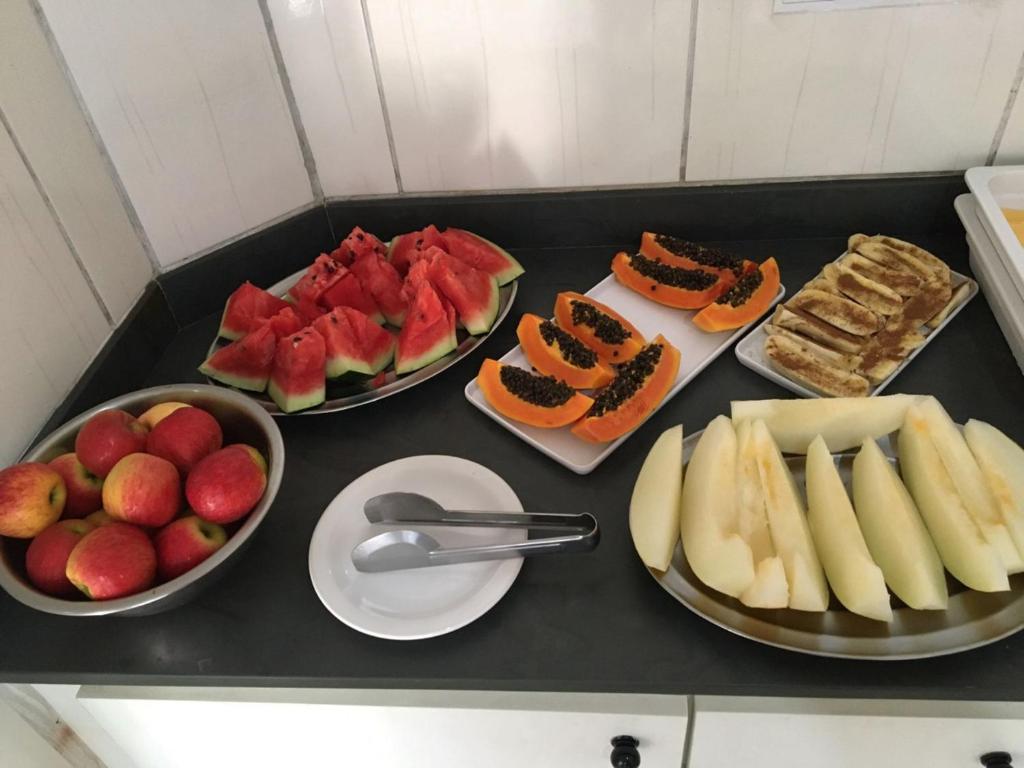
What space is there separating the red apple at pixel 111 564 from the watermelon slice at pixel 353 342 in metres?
0.32

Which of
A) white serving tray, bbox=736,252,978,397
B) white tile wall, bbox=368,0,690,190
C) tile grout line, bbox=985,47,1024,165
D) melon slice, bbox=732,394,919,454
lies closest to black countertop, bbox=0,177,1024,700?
white serving tray, bbox=736,252,978,397

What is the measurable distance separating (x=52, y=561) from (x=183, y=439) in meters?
0.16

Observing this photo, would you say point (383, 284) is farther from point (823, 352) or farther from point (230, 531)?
point (823, 352)

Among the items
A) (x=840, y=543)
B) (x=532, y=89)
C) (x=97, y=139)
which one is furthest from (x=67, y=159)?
(x=840, y=543)

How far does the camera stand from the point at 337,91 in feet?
3.75

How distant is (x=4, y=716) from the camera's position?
887 millimetres

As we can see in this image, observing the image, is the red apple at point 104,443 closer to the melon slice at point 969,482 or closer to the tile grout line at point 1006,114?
the melon slice at point 969,482

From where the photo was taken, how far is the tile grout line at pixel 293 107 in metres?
1.09

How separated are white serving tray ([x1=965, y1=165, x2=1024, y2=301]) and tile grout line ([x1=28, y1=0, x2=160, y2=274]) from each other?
1113 millimetres

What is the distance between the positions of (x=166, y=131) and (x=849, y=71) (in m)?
0.91

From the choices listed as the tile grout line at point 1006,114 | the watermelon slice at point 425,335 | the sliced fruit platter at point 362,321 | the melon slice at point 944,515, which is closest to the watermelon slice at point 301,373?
the sliced fruit platter at point 362,321

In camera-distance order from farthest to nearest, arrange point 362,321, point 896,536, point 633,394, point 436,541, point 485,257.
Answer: point 485,257 < point 362,321 < point 633,394 < point 436,541 < point 896,536

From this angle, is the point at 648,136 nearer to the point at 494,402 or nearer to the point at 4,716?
the point at 494,402

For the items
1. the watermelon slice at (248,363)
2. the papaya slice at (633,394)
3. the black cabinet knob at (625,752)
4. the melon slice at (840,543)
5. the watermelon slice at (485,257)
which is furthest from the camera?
the watermelon slice at (485,257)
